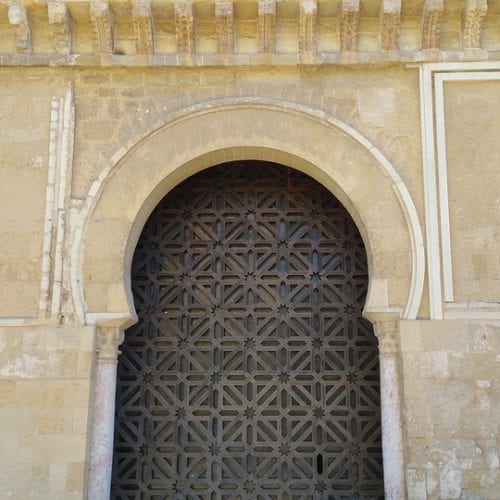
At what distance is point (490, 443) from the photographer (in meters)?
5.86

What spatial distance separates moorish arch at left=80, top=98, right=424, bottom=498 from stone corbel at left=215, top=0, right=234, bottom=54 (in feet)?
1.70

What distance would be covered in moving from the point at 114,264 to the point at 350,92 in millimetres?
2580

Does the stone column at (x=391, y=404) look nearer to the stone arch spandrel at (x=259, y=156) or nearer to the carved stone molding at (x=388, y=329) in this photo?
the carved stone molding at (x=388, y=329)

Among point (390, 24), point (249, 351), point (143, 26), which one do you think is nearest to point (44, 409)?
point (249, 351)

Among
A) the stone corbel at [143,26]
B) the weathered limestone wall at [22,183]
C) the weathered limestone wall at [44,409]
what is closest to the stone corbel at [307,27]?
the stone corbel at [143,26]

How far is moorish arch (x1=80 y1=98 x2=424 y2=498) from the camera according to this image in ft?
20.2

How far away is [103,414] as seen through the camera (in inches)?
241

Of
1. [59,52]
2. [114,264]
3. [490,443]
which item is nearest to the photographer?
[490,443]

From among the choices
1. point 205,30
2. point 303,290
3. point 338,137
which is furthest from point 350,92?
point 303,290

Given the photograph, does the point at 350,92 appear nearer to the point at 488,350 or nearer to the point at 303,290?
the point at 303,290

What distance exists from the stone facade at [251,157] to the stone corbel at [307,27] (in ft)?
0.05

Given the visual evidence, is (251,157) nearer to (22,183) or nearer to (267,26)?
(267,26)

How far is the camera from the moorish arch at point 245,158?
615 cm

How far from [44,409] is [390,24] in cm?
442
